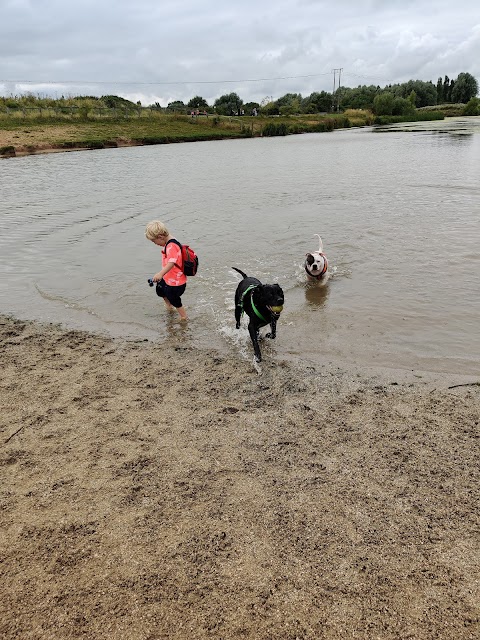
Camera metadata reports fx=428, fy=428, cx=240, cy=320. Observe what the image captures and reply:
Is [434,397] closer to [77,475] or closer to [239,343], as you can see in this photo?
[239,343]

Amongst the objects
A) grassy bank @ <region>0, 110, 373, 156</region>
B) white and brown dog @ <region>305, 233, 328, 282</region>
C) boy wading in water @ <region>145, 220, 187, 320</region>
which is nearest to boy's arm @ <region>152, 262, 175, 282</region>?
boy wading in water @ <region>145, 220, 187, 320</region>

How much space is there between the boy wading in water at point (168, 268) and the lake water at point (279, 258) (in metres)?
0.43

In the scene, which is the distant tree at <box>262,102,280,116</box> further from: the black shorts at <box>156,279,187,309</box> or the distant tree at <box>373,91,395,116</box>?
the black shorts at <box>156,279,187,309</box>

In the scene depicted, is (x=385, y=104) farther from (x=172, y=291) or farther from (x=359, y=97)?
(x=172, y=291)

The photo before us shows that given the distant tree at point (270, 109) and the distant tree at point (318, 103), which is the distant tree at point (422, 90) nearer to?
the distant tree at point (318, 103)

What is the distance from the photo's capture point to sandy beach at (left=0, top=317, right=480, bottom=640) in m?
2.37

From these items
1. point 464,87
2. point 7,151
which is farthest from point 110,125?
point 464,87

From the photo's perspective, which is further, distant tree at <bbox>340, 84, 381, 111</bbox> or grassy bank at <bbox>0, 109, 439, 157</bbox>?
distant tree at <bbox>340, 84, 381, 111</bbox>

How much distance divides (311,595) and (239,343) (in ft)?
11.7

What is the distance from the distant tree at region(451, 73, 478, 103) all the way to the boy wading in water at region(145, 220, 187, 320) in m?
161

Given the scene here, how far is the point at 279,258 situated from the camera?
9305mm

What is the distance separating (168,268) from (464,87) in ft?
530

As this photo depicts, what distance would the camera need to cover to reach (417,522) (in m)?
2.86

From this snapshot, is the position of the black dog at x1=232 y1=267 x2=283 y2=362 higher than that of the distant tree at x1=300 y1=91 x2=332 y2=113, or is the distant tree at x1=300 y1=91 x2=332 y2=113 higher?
the distant tree at x1=300 y1=91 x2=332 y2=113
